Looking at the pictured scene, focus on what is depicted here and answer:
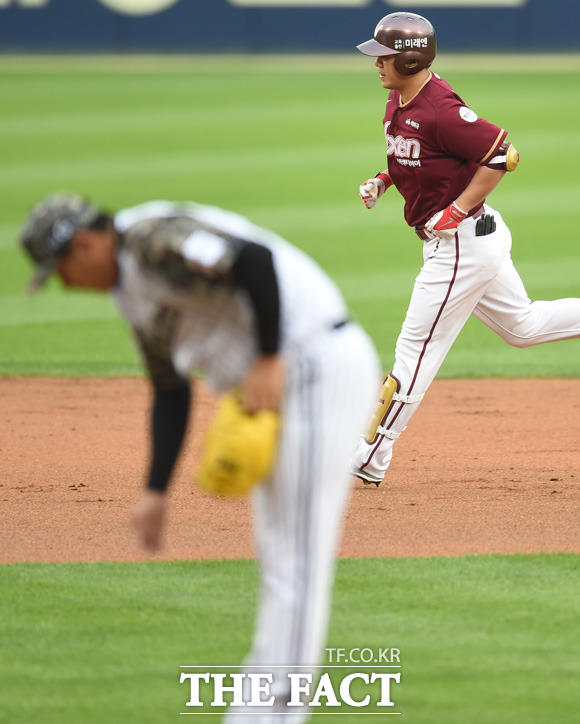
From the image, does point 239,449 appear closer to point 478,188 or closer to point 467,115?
point 478,188

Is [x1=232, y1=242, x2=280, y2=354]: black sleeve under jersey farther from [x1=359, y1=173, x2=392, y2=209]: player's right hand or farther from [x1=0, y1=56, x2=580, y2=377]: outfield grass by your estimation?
[x1=0, y1=56, x2=580, y2=377]: outfield grass

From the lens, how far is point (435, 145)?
19.4 feet

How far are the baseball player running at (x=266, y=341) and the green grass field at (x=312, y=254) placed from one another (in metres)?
0.88

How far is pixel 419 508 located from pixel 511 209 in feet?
33.2

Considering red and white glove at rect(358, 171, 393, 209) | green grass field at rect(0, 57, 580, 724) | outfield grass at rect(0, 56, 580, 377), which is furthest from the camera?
outfield grass at rect(0, 56, 580, 377)

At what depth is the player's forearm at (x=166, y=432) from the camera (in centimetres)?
344

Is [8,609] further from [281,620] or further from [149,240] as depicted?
[149,240]

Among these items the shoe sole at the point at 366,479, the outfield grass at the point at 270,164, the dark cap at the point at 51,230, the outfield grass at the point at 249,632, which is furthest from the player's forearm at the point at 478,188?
the outfield grass at the point at 270,164

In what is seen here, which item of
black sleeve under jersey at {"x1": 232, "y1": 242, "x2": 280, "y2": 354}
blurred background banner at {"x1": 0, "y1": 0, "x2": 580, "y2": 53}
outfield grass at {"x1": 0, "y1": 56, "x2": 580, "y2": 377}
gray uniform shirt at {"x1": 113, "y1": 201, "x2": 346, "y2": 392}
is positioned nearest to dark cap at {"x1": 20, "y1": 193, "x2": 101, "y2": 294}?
gray uniform shirt at {"x1": 113, "y1": 201, "x2": 346, "y2": 392}

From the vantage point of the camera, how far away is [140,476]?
6566 mm

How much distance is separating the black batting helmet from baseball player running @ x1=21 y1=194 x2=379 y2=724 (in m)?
2.89

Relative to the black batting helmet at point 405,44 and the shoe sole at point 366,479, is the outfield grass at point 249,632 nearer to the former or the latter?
the shoe sole at point 366,479

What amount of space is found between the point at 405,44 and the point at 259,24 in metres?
23.2

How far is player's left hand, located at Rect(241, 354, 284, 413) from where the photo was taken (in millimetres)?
3133
